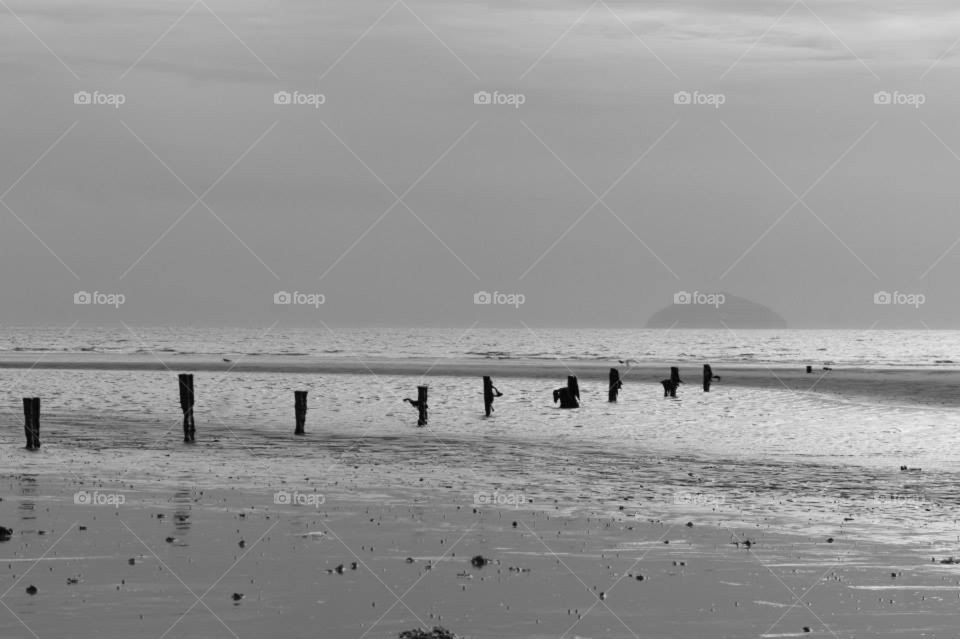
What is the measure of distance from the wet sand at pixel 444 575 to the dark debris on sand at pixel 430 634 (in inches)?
9.8

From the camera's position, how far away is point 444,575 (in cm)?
1367

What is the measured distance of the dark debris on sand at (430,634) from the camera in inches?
412

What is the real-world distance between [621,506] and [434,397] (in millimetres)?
40540

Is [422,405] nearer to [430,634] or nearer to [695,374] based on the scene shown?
[430,634]

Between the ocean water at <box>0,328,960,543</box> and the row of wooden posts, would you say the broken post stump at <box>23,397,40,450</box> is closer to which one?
the row of wooden posts

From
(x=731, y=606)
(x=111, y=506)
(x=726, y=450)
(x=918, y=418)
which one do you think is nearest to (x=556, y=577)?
(x=731, y=606)

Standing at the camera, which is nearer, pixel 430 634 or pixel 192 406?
pixel 430 634

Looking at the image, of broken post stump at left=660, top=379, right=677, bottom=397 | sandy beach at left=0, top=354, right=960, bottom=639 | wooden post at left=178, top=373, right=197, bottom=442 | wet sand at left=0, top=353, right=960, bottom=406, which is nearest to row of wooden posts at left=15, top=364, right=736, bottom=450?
wooden post at left=178, top=373, right=197, bottom=442

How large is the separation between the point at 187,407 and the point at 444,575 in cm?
2355

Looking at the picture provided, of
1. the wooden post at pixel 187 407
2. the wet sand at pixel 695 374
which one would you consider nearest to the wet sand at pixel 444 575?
the wooden post at pixel 187 407

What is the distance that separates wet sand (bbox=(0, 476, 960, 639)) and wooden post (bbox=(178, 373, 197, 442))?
15185 mm

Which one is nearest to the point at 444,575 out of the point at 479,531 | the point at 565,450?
the point at 479,531

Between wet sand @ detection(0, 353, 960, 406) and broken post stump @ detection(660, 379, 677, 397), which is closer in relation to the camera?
broken post stump @ detection(660, 379, 677, 397)

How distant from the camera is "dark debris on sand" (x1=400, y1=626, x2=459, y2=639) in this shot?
34.3 feet
